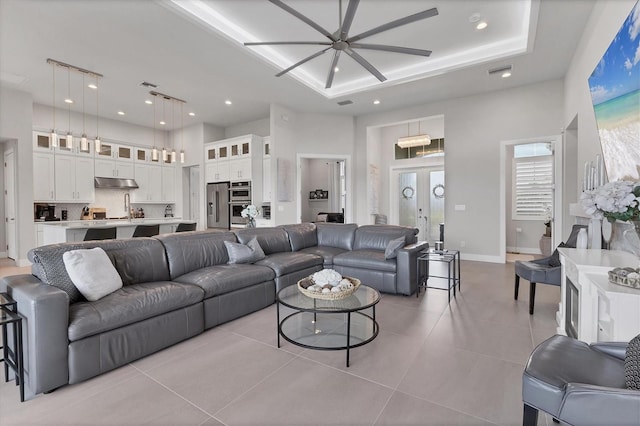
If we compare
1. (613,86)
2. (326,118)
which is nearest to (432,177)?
(326,118)

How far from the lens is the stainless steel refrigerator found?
7457 mm

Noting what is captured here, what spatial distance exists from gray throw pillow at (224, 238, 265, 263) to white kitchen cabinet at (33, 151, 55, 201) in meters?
5.44

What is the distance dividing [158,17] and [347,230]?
149 inches

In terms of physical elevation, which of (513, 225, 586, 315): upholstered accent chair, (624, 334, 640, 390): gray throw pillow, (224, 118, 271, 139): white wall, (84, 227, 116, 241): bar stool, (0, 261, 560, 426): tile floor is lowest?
(0, 261, 560, 426): tile floor

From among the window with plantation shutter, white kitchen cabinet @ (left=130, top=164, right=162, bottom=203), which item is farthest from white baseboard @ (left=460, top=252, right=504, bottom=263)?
white kitchen cabinet @ (left=130, top=164, right=162, bottom=203)

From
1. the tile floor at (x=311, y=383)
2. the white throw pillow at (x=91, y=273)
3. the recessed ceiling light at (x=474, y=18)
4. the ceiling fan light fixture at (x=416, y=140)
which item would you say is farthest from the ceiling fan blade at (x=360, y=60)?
the ceiling fan light fixture at (x=416, y=140)

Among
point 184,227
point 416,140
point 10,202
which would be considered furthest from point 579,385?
point 10,202

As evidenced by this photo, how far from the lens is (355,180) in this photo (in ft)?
24.2

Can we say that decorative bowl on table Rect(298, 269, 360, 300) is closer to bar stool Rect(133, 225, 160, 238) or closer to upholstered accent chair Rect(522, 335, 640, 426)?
upholstered accent chair Rect(522, 335, 640, 426)

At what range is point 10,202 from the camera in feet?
19.4

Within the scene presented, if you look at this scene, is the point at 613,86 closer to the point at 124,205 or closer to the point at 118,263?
the point at 118,263

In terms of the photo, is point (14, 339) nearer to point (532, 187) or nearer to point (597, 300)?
point (597, 300)

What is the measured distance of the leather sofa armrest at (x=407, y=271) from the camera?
3.65m

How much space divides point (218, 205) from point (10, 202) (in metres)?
3.99
